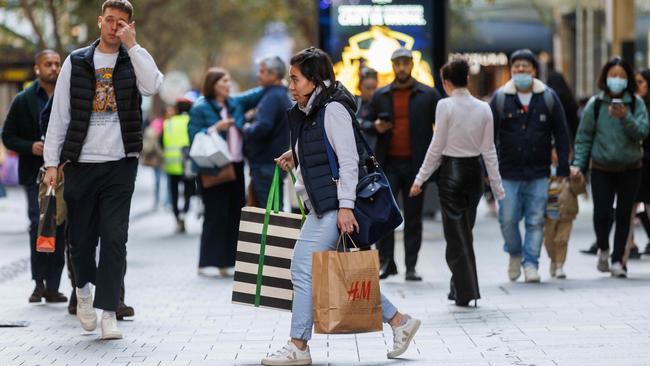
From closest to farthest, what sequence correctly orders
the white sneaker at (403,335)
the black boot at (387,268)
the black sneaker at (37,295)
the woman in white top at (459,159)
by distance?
the white sneaker at (403,335) < the woman in white top at (459,159) < the black sneaker at (37,295) < the black boot at (387,268)

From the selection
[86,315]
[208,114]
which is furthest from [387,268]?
[86,315]

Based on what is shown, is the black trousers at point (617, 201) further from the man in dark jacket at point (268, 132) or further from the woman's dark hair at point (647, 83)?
the man in dark jacket at point (268, 132)

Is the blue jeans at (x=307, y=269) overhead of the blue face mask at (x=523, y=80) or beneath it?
beneath

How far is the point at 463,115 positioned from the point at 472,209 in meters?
0.69

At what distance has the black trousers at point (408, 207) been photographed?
12062mm

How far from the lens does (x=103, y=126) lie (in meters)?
8.52

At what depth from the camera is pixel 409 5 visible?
17641 mm

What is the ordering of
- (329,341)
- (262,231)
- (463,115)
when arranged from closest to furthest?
(262,231) → (329,341) → (463,115)

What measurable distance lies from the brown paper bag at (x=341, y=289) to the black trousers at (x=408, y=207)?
484cm

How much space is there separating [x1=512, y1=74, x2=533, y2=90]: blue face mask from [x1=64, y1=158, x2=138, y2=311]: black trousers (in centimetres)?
394

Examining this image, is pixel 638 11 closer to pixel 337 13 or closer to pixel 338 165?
pixel 337 13

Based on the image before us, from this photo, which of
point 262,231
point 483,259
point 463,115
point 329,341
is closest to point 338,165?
point 262,231

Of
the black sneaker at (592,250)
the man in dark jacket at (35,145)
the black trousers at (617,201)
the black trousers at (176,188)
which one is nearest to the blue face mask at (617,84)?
the black trousers at (617,201)

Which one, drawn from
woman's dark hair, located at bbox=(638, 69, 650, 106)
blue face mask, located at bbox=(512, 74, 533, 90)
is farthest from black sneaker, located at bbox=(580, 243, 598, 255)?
blue face mask, located at bbox=(512, 74, 533, 90)
